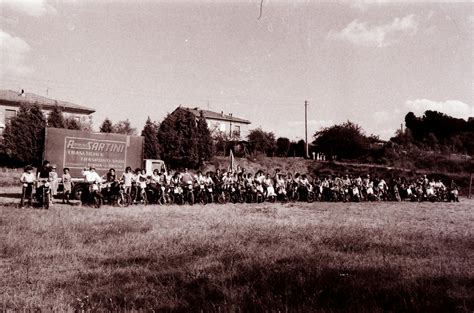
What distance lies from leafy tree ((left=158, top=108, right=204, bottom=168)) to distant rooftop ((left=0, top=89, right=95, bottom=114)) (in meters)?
19.6

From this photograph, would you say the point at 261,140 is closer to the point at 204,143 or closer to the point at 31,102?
the point at 204,143

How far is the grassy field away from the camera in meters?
4.39

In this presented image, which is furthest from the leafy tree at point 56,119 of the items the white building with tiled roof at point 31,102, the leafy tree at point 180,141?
the white building with tiled roof at point 31,102

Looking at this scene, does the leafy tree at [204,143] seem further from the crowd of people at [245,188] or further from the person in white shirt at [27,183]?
the person in white shirt at [27,183]

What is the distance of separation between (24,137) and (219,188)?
19830mm

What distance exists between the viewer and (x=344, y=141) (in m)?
40.7

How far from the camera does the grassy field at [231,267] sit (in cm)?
439

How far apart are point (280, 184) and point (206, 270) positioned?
13.3 m

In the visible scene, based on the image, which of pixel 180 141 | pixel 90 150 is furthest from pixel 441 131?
pixel 90 150

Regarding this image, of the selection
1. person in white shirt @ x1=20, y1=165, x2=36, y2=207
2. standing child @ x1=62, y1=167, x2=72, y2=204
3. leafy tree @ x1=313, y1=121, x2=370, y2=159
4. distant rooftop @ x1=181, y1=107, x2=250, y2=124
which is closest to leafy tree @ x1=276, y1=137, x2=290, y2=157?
leafy tree @ x1=313, y1=121, x2=370, y2=159

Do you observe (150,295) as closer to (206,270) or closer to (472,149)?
(206,270)

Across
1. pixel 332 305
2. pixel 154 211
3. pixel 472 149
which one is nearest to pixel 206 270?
pixel 332 305

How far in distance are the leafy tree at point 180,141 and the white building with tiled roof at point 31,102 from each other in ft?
50.5

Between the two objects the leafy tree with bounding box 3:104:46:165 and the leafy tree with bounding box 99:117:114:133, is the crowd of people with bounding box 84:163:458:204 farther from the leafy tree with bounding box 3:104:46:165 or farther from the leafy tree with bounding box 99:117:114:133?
the leafy tree with bounding box 99:117:114:133
